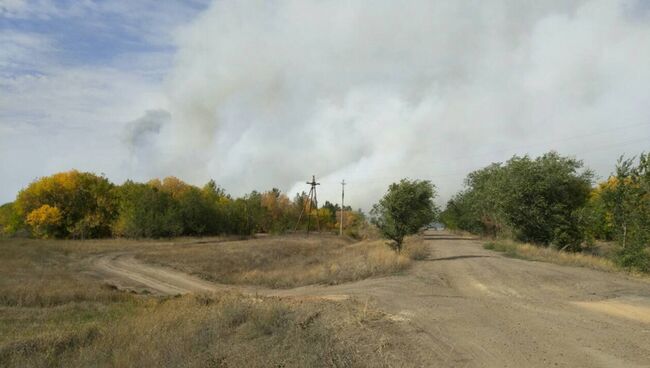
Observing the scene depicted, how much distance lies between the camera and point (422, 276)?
76.8 feet

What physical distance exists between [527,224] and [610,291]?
22.7 meters

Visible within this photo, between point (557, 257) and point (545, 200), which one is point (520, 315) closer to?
point (557, 257)

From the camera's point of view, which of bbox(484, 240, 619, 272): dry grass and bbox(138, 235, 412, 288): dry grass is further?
bbox(484, 240, 619, 272): dry grass

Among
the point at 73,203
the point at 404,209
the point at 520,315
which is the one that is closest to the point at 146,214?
the point at 73,203

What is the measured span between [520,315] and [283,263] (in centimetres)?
3271

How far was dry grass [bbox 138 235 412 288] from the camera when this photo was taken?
26.7 metres

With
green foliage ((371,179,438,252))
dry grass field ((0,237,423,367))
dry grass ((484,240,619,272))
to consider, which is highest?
green foliage ((371,179,438,252))

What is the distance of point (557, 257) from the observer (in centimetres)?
3098

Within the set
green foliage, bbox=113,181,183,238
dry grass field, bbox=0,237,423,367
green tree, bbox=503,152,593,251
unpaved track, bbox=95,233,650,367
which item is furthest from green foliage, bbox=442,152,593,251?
green foliage, bbox=113,181,183,238

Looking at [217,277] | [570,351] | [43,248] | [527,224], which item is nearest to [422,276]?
[570,351]

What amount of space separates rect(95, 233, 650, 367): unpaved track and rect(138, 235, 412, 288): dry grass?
6.79 feet

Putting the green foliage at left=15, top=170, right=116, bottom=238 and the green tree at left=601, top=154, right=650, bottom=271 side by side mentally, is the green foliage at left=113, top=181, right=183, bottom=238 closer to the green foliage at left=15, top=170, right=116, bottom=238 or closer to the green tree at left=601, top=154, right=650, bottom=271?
the green foliage at left=15, top=170, right=116, bottom=238

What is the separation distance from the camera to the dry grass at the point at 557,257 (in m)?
27.5

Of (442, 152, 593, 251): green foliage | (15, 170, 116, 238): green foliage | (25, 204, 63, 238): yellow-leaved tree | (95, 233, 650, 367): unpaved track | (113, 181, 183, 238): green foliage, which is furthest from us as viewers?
(15, 170, 116, 238): green foliage
